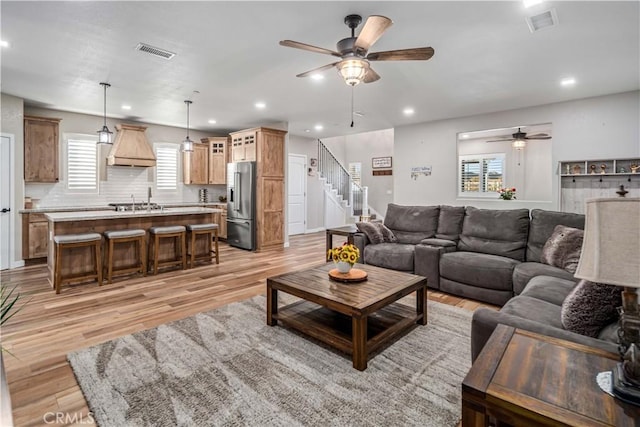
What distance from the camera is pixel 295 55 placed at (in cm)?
360

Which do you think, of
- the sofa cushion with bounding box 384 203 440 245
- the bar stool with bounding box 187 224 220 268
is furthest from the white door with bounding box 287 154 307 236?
the sofa cushion with bounding box 384 203 440 245

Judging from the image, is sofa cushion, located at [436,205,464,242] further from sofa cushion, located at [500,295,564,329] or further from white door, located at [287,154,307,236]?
white door, located at [287,154,307,236]

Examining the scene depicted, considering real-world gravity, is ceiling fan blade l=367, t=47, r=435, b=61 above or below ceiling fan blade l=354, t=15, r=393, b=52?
below

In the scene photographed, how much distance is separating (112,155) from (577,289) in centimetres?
752

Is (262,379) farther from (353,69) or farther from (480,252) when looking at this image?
(480,252)

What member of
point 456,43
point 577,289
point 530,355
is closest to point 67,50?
point 456,43

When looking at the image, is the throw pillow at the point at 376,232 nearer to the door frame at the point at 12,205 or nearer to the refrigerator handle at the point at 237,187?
the refrigerator handle at the point at 237,187

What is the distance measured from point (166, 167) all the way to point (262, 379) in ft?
22.1

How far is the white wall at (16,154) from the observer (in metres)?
5.18

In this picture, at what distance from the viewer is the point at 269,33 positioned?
10.2 ft

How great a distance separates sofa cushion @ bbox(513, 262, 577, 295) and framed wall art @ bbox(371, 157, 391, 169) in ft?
24.5

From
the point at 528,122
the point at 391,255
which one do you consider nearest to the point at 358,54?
the point at 391,255

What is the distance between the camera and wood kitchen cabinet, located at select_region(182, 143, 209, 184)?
7.83m

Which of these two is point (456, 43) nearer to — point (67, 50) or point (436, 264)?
point (436, 264)
